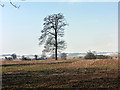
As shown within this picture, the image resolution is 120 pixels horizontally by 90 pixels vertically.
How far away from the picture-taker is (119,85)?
970 centimetres

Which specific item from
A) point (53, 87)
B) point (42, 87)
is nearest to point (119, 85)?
point (53, 87)

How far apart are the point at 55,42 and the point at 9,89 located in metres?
30.3

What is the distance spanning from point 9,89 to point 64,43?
3016 cm

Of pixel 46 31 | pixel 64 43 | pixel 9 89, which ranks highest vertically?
pixel 46 31

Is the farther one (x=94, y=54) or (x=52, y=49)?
(x=94, y=54)

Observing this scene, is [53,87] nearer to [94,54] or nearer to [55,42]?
[55,42]

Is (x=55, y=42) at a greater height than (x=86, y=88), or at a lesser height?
greater

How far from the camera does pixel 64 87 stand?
30.6ft

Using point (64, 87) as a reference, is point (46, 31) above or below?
above

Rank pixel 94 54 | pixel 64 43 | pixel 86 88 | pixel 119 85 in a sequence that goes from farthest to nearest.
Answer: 1. pixel 94 54
2. pixel 64 43
3. pixel 119 85
4. pixel 86 88

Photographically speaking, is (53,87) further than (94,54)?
No

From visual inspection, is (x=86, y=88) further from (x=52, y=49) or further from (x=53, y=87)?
(x=52, y=49)

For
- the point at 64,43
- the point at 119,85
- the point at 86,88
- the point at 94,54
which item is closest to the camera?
the point at 86,88

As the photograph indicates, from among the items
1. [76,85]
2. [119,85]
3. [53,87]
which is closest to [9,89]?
[53,87]
